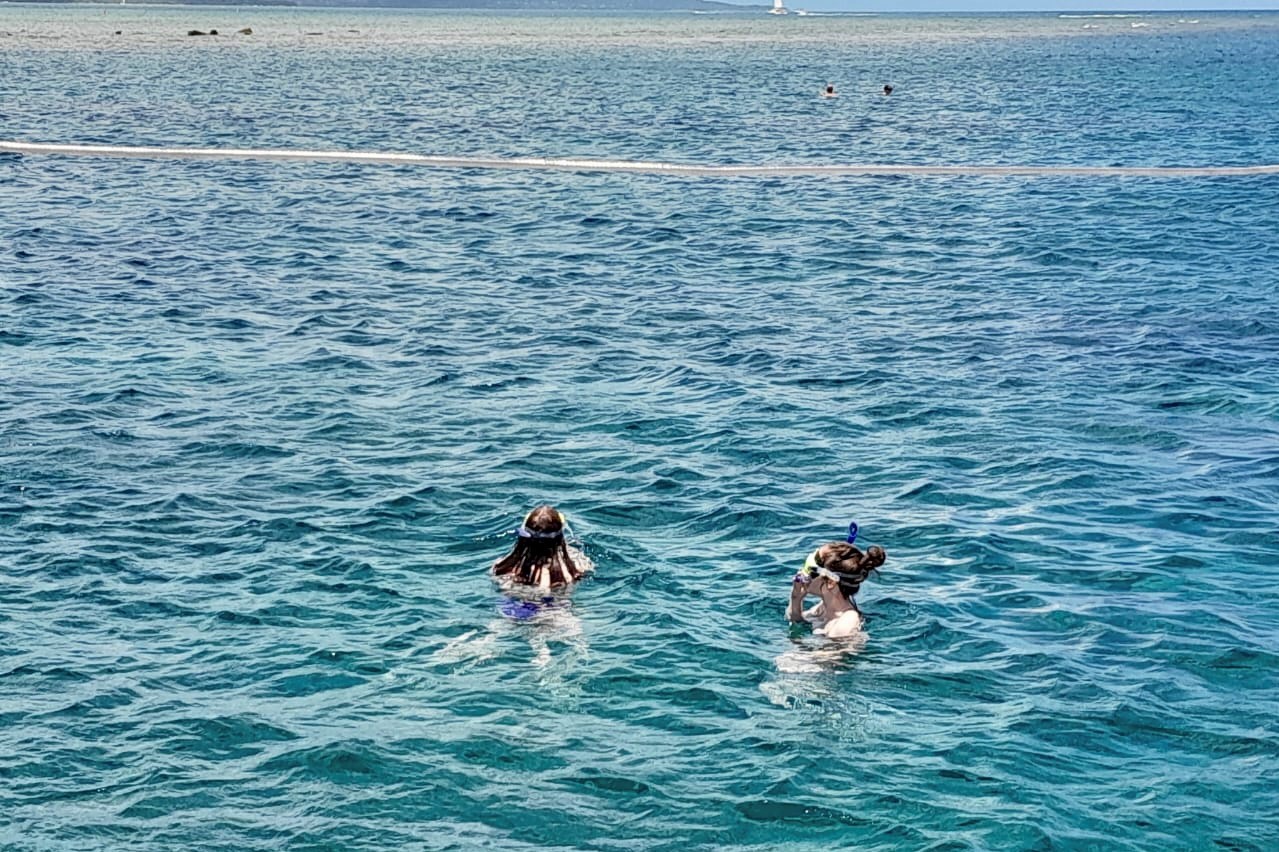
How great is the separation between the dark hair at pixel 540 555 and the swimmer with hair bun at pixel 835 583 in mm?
2658

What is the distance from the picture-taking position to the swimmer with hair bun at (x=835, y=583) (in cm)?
1633

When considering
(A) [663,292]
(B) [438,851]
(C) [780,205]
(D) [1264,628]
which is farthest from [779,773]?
(C) [780,205]

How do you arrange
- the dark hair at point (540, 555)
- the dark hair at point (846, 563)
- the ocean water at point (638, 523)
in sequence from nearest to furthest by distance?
the ocean water at point (638, 523) → the dark hair at point (846, 563) → the dark hair at point (540, 555)

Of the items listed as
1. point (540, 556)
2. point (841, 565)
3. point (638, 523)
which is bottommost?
point (638, 523)

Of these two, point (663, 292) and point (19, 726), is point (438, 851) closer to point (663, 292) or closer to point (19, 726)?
point (19, 726)

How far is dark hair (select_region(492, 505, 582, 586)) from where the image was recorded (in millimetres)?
17281

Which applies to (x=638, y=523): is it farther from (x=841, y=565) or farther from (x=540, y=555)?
(x=841, y=565)

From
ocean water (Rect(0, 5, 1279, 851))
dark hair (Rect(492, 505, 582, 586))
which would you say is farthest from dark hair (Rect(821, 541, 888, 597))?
dark hair (Rect(492, 505, 582, 586))

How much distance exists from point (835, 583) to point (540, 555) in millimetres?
3341

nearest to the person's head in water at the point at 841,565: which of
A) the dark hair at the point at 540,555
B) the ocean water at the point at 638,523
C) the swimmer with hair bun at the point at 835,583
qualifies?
the swimmer with hair bun at the point at 835,583

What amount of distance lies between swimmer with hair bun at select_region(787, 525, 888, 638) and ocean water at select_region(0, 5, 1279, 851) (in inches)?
9.1

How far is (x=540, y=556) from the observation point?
1766cm

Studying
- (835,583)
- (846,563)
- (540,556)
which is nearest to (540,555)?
(540,556)

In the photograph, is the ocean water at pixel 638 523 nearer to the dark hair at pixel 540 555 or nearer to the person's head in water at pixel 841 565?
the dark hair at pixel 540 555
